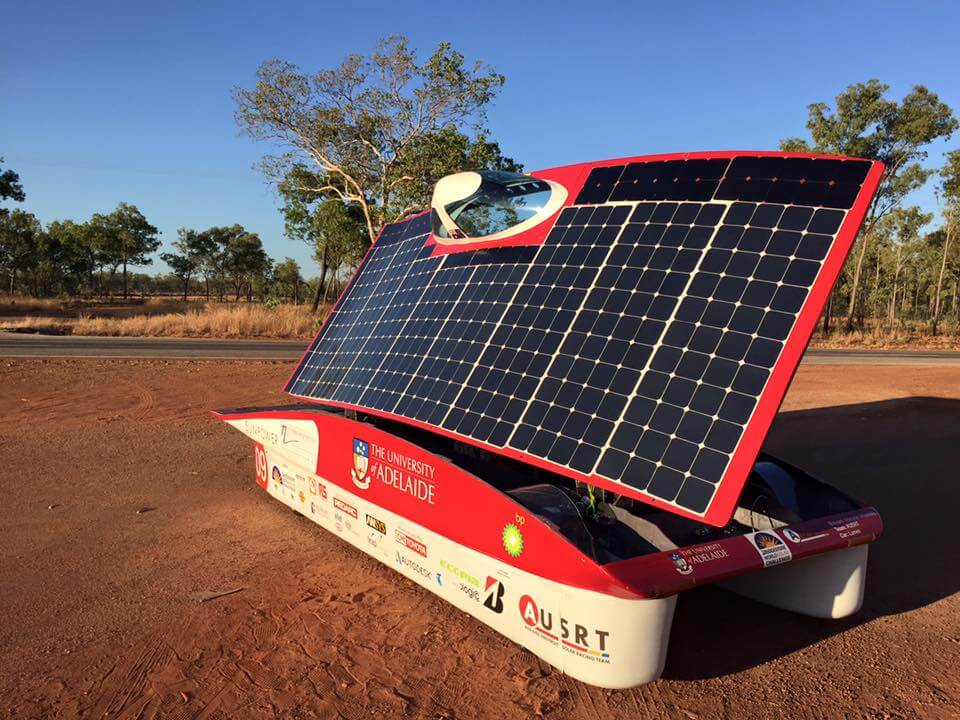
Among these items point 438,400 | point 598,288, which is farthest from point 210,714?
point 598,288

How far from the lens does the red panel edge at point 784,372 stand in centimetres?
431

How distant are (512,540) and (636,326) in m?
2.06

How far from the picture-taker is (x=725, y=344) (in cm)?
500

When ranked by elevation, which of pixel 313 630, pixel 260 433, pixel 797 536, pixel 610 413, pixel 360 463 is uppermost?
pixel 610 413

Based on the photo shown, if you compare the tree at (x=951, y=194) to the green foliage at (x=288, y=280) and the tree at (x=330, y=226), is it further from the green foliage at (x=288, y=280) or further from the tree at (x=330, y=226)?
the green foliage at (x=288, y=280)

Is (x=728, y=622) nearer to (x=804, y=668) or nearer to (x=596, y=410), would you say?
(x=804, y=668)

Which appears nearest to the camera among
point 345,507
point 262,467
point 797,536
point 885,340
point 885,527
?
point 797,536

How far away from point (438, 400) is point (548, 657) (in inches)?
106

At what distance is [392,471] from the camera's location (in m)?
6.41

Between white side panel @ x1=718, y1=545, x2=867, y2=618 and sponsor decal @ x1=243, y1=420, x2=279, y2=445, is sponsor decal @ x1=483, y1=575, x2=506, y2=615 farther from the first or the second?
sponsor decal @ x1=243, y1=420, x2=279, y2=445

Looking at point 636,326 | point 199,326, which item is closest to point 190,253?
point 199,326

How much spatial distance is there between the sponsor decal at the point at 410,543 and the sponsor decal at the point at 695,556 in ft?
7.83

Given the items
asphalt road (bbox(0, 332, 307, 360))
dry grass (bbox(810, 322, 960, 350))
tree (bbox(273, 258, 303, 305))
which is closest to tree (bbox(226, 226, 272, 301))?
tree (bbox(273, 258, 303, 305))

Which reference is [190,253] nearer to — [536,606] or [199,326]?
[199,326]
